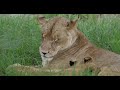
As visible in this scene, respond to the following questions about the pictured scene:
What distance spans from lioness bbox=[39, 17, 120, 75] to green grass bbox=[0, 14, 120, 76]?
2.07 ft

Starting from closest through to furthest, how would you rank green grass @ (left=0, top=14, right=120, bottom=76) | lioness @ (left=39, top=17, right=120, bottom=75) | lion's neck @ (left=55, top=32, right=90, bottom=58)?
1. lioness @ (left=39, top=17, right=120, bottom=75)
2. lion's neck @ (left=55, top=32, right=90, bottom=58)
3. green grass @ (left=0, top=14, right=120, bottom=76)

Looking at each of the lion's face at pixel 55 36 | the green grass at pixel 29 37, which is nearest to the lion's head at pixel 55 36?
the lion's face at pixel 55 36

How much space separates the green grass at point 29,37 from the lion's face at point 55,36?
644mm

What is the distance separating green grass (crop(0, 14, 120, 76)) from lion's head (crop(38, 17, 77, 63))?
645 millimetres

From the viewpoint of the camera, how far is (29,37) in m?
7.54

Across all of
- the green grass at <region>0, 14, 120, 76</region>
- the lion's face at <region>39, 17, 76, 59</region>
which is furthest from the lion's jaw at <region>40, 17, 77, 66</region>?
the green grass at <region>0, 14, 120, 76</region>

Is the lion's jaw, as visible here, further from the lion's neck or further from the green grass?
the green grass

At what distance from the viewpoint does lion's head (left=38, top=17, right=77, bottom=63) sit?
6070 mm

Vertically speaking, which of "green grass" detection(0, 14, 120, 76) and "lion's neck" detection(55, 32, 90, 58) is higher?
"green grass" detection(0, 14, 120, 76)

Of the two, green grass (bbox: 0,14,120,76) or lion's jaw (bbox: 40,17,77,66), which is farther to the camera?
green grass (bbox: 0,14,120,76)

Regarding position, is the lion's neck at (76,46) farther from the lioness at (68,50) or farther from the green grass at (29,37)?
the green grass at (29,37)

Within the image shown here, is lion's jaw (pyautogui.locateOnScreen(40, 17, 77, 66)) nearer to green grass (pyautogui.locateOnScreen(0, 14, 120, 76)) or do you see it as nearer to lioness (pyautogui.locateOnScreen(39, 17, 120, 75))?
lioness (pyautogui.locateOnScreen(39, 17, 120, 75))

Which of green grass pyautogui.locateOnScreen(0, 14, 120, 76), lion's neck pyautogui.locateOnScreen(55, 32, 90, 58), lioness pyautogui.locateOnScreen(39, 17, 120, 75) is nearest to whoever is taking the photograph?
lioness pyautogui.locateOnScreen(39, 17, 120, 75)

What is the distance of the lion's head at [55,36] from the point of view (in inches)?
239
